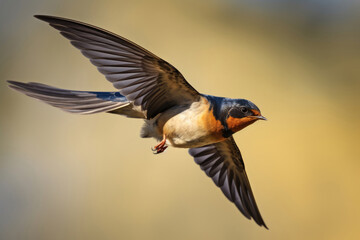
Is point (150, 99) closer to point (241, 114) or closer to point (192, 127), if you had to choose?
point (192, 127)

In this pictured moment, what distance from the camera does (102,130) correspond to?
12.0ft

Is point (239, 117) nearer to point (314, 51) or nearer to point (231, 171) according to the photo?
point (231, 171)

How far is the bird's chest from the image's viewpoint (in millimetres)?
1467

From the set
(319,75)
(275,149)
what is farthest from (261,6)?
(275,149)

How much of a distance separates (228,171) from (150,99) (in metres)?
0.66

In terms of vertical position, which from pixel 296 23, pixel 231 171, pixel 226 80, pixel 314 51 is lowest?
pixel 231 171

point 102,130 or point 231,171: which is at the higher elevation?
point 102,130

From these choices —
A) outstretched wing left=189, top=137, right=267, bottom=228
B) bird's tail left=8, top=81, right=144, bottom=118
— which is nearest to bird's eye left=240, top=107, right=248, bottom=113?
bird's tail left=8, top=81, right=144, bottom=118

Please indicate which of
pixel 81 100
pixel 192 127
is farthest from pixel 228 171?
pixel 81 100

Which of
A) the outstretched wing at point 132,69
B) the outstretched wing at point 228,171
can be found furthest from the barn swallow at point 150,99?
the outstretched wing at point 228,171

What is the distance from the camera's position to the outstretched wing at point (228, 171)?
6.49ft

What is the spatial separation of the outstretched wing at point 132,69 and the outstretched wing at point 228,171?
A: 51cm

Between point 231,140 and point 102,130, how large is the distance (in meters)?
1.89

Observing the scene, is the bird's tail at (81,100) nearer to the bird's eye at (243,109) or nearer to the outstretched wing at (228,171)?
the bird's eye at (243,109)
